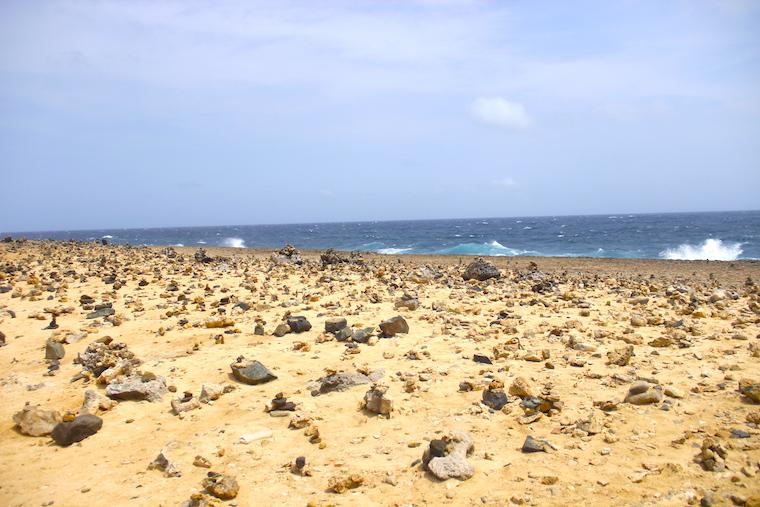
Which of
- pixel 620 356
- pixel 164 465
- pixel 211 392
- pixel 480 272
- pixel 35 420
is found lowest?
pixel 164 465

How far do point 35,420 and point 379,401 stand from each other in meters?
3.48

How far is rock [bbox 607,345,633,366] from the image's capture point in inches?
232

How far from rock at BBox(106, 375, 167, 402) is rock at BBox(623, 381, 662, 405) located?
497cm

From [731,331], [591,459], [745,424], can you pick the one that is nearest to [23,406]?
[591,459]

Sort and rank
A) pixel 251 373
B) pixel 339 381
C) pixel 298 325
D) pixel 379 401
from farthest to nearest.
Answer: pixel 298 325 < pixel 251 373 < pixel 339 381 < pixel 379 401

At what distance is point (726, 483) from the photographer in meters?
3.51

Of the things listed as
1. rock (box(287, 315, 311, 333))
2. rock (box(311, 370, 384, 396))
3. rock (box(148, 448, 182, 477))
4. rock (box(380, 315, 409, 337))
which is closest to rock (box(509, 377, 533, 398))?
rock (box(311, 370, 384, 396))

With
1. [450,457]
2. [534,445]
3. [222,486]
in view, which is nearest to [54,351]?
[222,486]

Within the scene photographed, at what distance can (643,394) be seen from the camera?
483 centimetres

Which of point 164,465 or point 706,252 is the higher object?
point 706,252

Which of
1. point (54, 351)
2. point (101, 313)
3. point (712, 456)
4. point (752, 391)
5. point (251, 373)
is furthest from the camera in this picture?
point (101, 313)

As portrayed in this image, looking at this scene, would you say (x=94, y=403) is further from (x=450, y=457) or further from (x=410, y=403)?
(x=450, y=457)

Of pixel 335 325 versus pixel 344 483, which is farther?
pixel 335 325

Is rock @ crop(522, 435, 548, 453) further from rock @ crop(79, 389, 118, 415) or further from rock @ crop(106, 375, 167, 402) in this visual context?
rock @ crop(79, 389, 118, 415)
